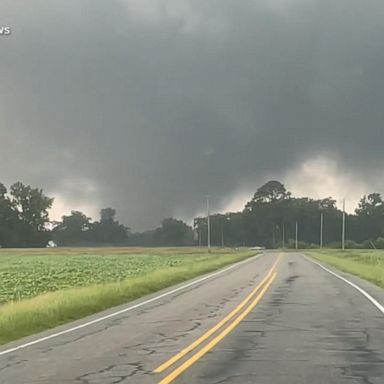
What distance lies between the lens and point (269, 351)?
39.9 ft

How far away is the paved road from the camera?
9.95 m

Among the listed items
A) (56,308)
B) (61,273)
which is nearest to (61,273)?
(61,273)

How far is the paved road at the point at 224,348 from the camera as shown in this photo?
995cm

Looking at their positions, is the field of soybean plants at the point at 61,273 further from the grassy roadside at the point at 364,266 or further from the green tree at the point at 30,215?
the green tree at the point at 30,215

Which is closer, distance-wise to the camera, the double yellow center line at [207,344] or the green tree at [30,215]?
the double yellow center line at [207,344]

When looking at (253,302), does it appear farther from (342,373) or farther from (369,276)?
(369,276)

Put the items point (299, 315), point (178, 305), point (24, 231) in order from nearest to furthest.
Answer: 1. point (299, 315)
2. point (178, 305)
3. point (24, 231)

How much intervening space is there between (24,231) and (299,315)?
178 metres

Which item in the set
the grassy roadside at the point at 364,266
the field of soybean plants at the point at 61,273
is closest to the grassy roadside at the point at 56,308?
the field of soybean plants at the point at 61,273

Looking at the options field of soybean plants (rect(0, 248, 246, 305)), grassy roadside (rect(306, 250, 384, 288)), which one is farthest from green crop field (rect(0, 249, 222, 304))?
grassy roadside (rect(306, 250, 384, 288))

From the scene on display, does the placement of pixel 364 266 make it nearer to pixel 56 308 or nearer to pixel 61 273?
pixel 61 273

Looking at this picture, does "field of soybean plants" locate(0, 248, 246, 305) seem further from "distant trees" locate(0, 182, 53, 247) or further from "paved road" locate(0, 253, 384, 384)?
"distant trees" locate(0, 182, 53, 247)

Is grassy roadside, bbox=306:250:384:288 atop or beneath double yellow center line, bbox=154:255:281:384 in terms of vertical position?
atop

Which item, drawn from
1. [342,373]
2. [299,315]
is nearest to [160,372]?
[342,373]
